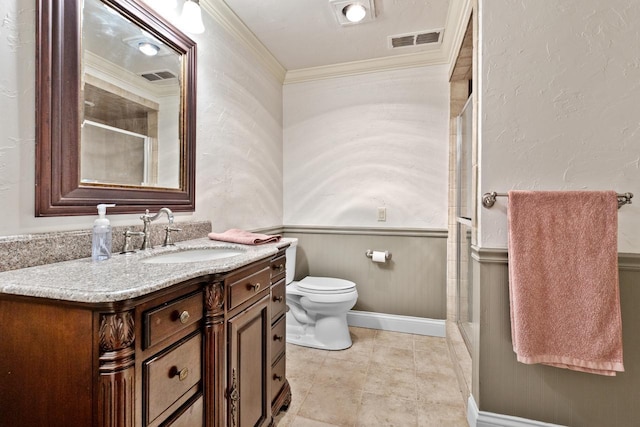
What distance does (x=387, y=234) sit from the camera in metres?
2.60

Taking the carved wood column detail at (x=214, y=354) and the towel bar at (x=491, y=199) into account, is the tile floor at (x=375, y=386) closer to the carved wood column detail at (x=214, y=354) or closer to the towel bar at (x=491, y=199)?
the carved wood column detail at (x=214, y=354)

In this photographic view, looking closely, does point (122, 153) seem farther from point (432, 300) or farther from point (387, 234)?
point (432, 300)

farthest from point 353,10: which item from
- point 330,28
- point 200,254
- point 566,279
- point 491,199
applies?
point 566,279

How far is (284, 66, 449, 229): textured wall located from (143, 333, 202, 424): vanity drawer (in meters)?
1.91

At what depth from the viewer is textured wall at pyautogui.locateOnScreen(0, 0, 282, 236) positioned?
3.10ft

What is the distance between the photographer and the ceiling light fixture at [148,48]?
141 centimetres

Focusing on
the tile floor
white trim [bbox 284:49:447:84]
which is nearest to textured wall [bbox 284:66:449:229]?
white trim [bbox 284:49:447:84]

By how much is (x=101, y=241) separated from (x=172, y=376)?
0.56 meters

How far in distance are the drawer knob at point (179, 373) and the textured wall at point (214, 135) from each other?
659 millimetres

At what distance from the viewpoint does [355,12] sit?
193 cm

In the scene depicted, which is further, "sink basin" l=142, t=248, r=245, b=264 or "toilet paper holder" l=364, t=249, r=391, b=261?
"toilet paper holder" l=364, t=249, r=391, b=261

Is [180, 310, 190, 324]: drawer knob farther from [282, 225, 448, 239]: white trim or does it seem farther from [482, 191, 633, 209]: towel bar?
[282, 225, 448, 239]: white trim

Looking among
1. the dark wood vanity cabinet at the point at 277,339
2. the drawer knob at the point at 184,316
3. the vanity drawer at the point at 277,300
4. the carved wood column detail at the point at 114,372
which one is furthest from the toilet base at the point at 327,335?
the carved wood column detail at the point at 114,372

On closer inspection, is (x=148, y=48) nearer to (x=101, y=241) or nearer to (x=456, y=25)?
(x=101, y=241)
